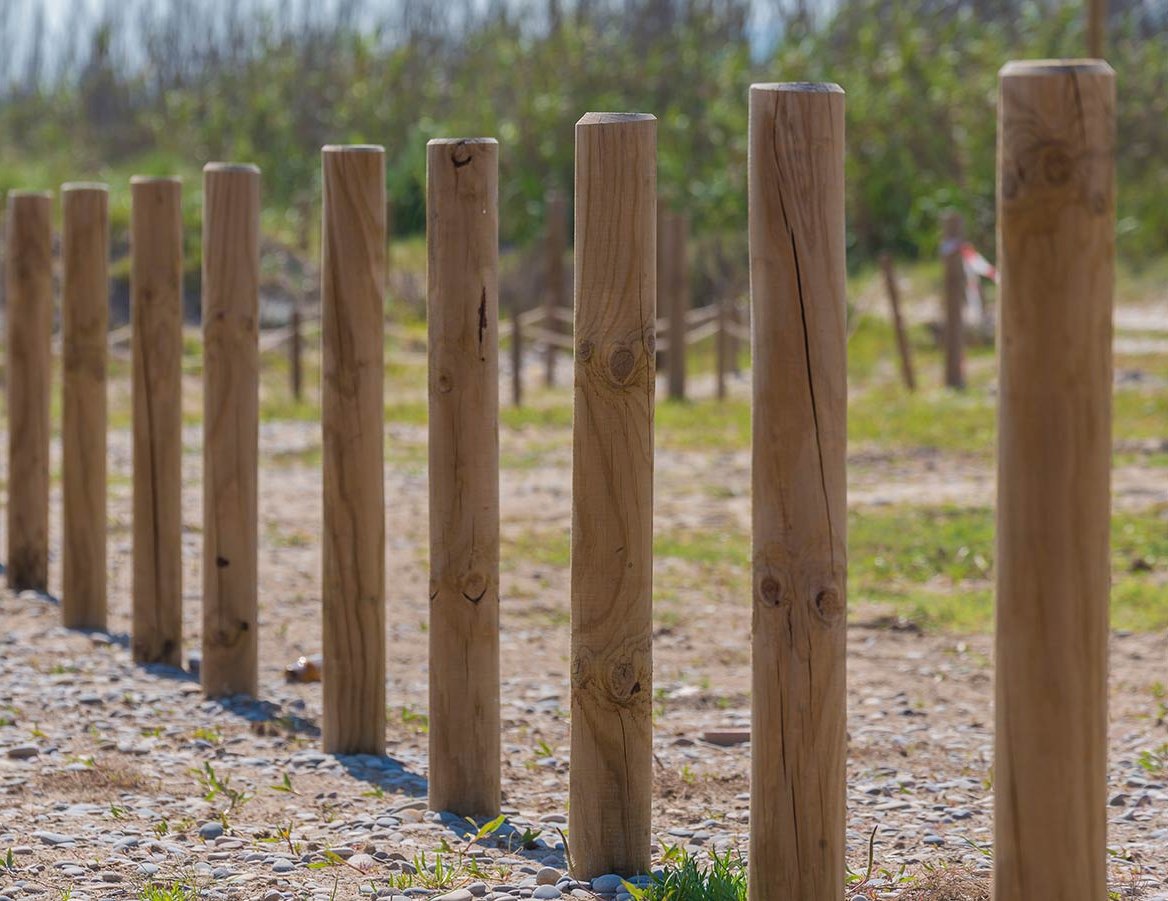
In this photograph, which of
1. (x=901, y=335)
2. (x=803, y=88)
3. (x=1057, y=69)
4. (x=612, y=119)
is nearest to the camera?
(x=1057, y=69)

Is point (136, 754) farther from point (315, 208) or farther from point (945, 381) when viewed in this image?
point (315, 208)

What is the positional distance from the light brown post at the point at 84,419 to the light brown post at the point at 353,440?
179cm

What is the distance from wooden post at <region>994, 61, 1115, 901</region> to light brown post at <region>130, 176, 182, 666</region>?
3.25 m

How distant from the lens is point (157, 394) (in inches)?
194

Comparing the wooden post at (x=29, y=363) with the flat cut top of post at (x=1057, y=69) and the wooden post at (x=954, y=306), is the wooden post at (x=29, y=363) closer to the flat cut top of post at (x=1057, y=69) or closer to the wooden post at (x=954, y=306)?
the flat cut top of post at (x=1057, y=69)

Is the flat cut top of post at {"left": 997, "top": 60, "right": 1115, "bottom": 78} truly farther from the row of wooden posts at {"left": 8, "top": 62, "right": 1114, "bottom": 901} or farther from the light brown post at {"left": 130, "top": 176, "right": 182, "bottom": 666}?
the light brown post at {"left": 130, "top": 176, "right": 182, "bottom": 666}

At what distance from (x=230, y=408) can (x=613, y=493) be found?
6.23 ft

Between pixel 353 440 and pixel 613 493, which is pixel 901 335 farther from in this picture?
pixel 613 493

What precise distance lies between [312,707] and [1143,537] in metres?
4.43

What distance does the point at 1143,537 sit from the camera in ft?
24.7

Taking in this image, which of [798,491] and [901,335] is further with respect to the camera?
[901,335]

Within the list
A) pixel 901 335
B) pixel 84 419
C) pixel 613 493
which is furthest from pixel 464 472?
pixel 901 335

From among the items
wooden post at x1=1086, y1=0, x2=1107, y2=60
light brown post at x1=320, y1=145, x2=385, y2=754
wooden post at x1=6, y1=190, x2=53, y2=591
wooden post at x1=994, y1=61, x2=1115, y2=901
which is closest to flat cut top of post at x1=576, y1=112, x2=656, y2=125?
wooden post at x1=994, y1=61, x2=1115, y2=901

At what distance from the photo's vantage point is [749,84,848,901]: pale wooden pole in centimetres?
250
